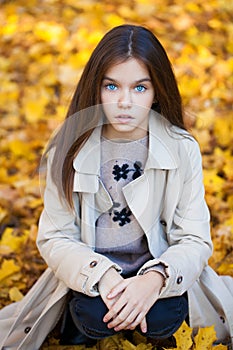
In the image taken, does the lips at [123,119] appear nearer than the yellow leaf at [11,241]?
Yes

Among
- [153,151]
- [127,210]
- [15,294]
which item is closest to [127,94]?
[153,151]

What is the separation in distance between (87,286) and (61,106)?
2.01 m

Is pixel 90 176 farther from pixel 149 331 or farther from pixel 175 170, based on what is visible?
pixel 149 331

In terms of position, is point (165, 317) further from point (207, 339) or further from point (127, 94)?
point (127, 94)

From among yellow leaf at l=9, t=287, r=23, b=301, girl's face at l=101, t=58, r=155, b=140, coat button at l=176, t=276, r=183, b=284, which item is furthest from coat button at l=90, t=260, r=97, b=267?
yellow leaf at l=9, t=287, r=23, b=301

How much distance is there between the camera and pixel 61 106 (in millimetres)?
3541

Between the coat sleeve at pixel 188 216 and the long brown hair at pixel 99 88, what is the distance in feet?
0.41

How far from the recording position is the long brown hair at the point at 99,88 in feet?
5.34

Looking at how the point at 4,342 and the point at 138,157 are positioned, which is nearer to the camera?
the point at 138,157

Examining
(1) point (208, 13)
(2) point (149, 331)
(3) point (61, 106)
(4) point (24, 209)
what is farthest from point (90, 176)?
(1) point (208, 13)

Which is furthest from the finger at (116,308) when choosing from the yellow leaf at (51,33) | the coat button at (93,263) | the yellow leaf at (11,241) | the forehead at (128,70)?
the yellow leaf at (51,33)

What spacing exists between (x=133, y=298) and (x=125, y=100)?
50cm

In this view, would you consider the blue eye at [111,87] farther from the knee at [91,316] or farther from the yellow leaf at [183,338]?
the yellow leaf at [183,338]

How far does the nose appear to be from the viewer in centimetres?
163
